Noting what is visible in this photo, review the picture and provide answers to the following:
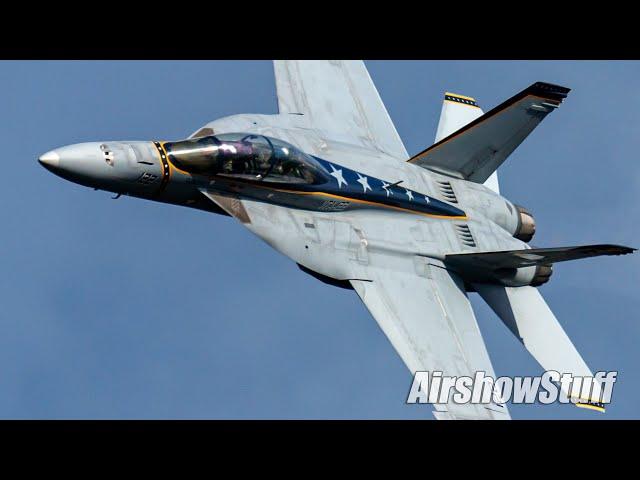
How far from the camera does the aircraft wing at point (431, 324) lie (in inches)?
1048

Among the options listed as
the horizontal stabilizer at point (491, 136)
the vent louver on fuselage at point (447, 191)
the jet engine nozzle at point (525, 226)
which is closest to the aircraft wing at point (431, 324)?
the vent louver on fuselage at point (447, 191)

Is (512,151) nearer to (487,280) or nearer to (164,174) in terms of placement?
(487,280)

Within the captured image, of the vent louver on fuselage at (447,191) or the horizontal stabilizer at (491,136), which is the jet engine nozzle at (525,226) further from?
the vent louver on fuselage at (447,191)

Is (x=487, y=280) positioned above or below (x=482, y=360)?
above

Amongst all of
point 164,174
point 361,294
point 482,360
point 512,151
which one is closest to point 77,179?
point 164,174

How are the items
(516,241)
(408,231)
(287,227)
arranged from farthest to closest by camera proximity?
1. (516,241)
2. (408,231)
3. (287,227)

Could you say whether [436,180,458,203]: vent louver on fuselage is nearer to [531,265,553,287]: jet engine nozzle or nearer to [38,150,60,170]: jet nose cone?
[531,265,553,287]: jet engine nozzle

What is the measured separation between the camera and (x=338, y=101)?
31781 mm

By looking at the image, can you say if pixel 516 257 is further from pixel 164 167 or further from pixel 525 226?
pixel 164 167

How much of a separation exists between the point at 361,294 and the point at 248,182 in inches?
125

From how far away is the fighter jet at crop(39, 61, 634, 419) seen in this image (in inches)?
1033

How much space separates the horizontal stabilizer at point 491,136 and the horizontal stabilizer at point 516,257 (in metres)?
2.64

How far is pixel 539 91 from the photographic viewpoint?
1211 inches

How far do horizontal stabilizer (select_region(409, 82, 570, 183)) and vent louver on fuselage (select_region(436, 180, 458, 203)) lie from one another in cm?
49
